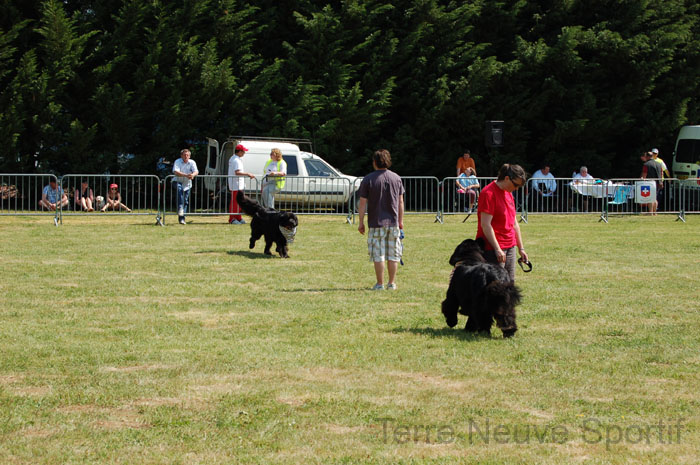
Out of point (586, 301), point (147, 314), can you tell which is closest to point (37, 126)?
point (147, 314)

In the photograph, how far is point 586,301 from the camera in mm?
9172

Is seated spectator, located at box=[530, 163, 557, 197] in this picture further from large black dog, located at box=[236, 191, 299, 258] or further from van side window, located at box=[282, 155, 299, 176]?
large black dog, located at box=[236, 191, 299, 258]

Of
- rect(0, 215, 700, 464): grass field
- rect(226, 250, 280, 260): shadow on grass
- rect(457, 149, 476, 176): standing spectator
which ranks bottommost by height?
rect(0, 215, 700, 464): grass field

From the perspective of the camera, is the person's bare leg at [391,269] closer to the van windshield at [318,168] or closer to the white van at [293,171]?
the white van at [293,171]

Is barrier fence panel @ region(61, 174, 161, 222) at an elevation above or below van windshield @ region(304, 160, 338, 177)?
below

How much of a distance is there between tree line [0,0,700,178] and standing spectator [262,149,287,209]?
24.4 ft

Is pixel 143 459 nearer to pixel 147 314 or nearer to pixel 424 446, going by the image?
pixel 424 446

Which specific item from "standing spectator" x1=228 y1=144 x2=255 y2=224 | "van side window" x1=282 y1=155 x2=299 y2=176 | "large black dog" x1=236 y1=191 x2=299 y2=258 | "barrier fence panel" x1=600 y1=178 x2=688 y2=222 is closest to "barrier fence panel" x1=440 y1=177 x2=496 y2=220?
"barrier fence panel" x1=600 y1=178 x2=688 y2=222

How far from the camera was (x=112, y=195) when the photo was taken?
22375 mm

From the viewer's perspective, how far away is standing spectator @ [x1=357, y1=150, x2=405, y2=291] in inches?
387

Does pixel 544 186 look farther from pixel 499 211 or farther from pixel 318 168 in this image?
pixel 499 211

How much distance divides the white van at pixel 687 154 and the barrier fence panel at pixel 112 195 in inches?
697

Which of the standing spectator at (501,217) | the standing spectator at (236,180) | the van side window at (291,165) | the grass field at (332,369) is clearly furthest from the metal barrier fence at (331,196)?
the standing spectator at (501,217)

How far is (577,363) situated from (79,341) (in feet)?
13.1
